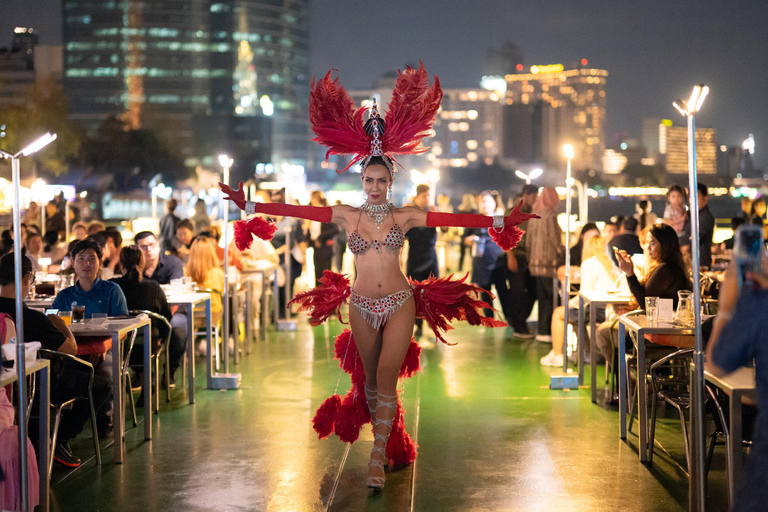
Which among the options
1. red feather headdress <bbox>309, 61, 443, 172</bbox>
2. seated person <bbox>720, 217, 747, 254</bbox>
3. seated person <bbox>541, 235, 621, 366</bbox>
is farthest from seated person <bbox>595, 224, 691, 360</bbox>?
seated person <bbox>720, 217, 747, 254</bbox>

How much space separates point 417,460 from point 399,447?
22 cm

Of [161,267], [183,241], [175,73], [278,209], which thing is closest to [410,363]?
[278,209]

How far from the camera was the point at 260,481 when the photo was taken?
5.11 meters

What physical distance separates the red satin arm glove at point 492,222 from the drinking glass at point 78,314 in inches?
88.2

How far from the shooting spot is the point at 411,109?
5.51 metres

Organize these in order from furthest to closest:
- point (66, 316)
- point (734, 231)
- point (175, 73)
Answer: point (175, 73)
point (734, 231)
point (66, 316)

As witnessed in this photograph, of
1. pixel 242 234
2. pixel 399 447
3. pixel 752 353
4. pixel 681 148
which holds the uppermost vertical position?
pixel 681 148

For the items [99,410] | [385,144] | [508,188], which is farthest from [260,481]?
[508,188]

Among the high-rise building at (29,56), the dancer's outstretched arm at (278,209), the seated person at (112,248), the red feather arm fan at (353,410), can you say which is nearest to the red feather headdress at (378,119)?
the dancer's outstretched arm at (278,209)

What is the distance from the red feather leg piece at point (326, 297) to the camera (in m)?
5.47

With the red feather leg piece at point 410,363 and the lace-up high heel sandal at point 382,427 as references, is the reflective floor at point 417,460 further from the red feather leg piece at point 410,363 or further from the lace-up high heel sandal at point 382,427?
the red feather leg piece at point 410,363

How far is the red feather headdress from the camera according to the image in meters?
5.42

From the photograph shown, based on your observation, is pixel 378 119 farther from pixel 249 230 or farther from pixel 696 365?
pixel 696 365

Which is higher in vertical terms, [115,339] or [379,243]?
[379,243]
